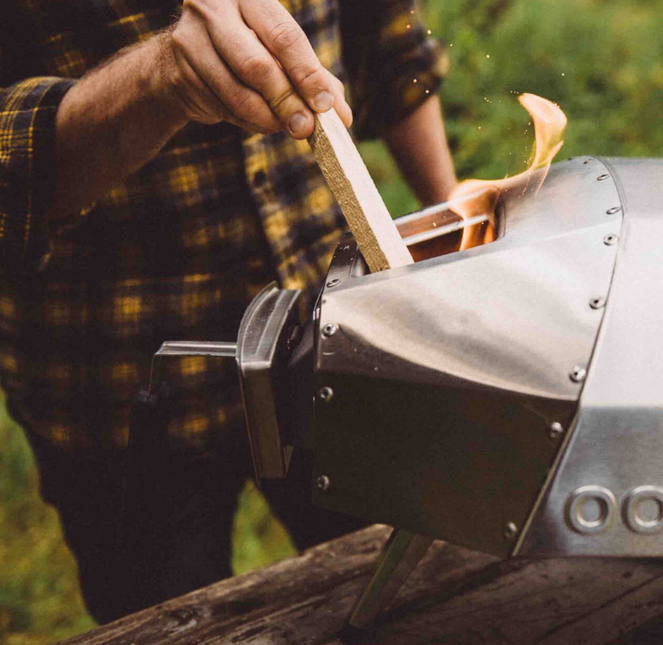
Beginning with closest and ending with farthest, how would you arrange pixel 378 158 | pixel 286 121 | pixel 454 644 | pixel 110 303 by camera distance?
pixel 286 121
pixel 454 644
pixel 110 303
pixel 378 158

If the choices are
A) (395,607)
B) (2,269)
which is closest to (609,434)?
(395,607)

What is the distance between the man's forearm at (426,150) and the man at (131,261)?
0.26 metres

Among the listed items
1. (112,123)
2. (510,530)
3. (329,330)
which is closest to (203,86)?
(112,123)

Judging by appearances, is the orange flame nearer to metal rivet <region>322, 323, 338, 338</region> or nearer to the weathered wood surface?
metal rivet <region>322, 323, 338, 338</region>

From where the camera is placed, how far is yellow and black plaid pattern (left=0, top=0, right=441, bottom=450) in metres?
0.94

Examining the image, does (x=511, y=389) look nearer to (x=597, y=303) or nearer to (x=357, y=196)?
(x=597, y=303)

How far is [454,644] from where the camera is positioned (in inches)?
32.1

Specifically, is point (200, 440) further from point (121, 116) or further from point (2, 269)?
point (121, 116)

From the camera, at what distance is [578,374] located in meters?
0.58

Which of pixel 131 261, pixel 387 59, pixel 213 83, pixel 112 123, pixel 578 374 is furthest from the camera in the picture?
pixel 387 59

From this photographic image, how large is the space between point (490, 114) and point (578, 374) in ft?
9.67

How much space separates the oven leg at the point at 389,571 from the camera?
79 cm

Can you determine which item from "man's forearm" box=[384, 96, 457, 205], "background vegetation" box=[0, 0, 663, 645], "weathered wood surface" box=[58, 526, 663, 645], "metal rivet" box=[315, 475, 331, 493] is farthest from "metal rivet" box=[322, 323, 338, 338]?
"background vegetation" box=[0, 0, 663, 645]

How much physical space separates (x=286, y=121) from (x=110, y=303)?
1.45ft
